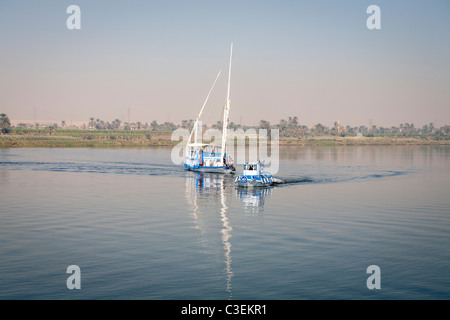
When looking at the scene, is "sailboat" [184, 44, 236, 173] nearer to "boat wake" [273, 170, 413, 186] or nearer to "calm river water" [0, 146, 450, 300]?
"boat wake" [273, 170, 413, 186]

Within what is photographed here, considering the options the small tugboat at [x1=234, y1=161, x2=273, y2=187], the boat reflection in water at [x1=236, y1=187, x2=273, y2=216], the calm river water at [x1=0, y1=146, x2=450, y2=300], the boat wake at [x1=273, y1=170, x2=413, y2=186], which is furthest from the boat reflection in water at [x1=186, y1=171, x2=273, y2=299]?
the boat wake at [x1=273, y1=170, x2=413, y2=186]

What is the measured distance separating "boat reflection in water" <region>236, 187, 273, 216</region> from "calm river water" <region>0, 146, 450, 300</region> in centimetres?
15

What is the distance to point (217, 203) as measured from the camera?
56.7m

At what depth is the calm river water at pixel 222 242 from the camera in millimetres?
26156

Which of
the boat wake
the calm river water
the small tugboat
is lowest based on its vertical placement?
the calm river water

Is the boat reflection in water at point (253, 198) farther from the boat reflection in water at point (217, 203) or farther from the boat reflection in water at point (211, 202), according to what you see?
the boat reflection in water at point (211, 202)

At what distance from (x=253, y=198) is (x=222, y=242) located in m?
26.0

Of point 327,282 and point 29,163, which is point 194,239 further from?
point 29,163

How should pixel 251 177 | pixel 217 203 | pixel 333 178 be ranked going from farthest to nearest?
pixel 333 178 → pixel 251 177 → pixel 217 203

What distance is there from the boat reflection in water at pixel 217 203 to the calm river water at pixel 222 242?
0.47 feet

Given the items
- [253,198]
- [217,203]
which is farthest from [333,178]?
[217,203]

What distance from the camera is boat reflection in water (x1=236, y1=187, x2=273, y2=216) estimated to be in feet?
171

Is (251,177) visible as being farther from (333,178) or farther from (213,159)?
(213,159)
